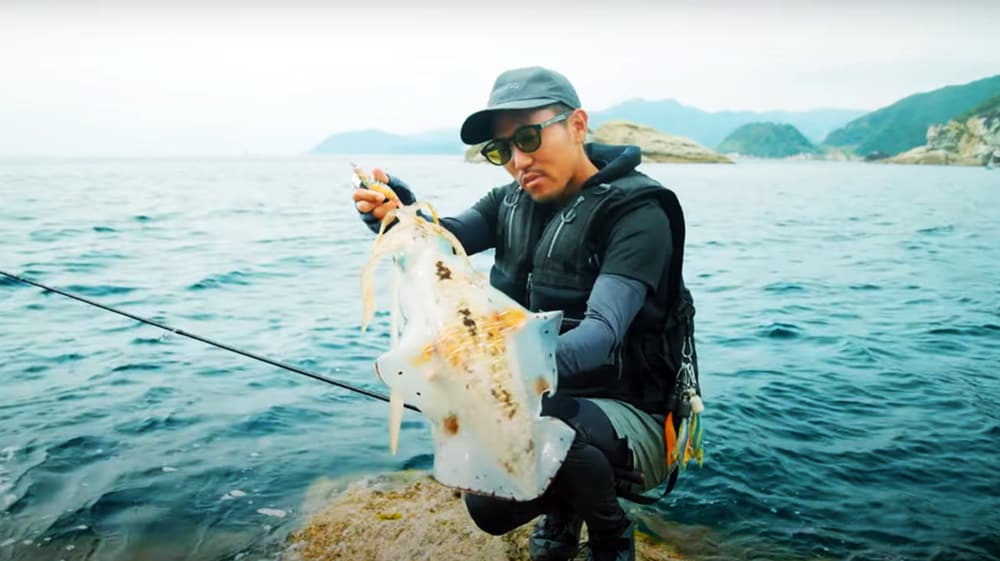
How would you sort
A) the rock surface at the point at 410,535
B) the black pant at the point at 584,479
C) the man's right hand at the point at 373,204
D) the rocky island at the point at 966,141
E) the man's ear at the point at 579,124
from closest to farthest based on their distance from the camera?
the black pant at the point at 584,479 → the man's right hand at the point at 373,204 → the man's ear at the point at 579,124 → the rock surface at the point at 410,535 → the rocky island at the point at 966,141

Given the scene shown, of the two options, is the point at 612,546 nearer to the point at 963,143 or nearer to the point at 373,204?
the point at 373,204

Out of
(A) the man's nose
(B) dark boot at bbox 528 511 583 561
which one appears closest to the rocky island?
(B) dark boot at bbox 528 511 583 561

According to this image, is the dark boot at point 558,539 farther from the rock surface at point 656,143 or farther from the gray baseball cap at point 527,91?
the rock surface at point 656,143

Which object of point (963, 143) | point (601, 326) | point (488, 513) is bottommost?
point (488, 513)

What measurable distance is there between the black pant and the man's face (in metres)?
1.29

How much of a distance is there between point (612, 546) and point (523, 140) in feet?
7.51

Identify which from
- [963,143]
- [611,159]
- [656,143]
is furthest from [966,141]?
[611,159]

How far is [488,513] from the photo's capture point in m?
3.63

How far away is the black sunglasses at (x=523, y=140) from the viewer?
12.3 feet

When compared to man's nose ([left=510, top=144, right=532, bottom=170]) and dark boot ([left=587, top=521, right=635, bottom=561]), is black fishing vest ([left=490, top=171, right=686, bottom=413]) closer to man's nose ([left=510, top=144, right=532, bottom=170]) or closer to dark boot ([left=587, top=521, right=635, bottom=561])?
man's nose ([left=510, top=144, right=532, bottom=170])

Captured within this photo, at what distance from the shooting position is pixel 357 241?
23328mm

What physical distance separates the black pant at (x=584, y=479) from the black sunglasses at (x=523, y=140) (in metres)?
1.43

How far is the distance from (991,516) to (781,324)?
6467 millimetres

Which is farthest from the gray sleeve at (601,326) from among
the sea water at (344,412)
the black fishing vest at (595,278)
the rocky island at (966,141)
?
the rocky island at (966,141)
